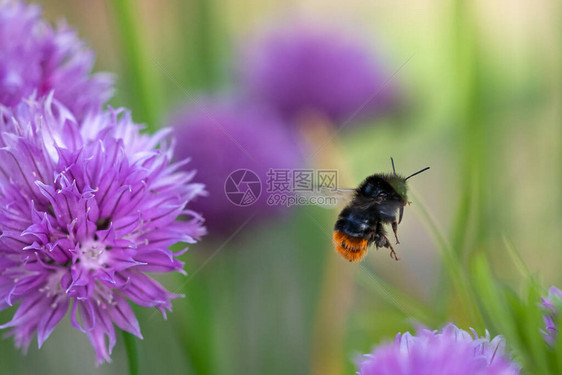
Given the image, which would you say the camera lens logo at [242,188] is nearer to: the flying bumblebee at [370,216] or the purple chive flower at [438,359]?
the flying bumblebee at [370,216]

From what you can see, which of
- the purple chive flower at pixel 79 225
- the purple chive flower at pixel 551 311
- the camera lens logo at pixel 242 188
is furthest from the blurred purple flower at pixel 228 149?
the purple chive flower at pixel 551 311

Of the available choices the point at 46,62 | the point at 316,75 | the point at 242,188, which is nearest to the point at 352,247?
the point at 242,188

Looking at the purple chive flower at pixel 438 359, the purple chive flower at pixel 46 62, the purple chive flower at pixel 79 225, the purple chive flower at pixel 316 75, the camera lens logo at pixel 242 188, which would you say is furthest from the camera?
the purple chive flower at pixel 316 75

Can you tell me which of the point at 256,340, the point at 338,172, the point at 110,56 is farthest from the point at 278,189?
the point at 110,56

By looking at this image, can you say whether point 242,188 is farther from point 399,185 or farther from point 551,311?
point 551,311

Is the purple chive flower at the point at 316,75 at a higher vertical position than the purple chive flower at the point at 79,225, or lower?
higher

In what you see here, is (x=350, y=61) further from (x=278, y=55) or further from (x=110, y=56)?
(x=110, y=56)

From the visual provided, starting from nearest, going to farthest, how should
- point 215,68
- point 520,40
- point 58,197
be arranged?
point 58,197, point 215,68, point 520,40

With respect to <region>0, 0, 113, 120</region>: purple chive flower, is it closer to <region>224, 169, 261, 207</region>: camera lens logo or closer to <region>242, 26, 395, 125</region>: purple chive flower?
<region>224, 169, 261, 207</region>: camera lens logo

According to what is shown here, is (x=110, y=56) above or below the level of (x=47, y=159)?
above
